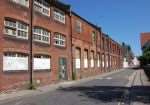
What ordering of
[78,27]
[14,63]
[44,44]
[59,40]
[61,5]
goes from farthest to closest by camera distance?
[78,27]
[61,5]
[59,40]
[44,44]
[14,63]

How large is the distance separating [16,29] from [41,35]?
16.2 ft

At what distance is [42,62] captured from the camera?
90.2 feet

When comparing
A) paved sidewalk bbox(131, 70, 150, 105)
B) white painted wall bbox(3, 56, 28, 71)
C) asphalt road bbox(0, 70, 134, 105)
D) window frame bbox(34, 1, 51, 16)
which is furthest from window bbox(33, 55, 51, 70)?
paved sidewalk bbox(131, 70, 150, 105)

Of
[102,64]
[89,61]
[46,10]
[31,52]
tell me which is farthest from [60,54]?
[102,64]

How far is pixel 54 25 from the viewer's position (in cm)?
3102

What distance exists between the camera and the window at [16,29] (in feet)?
72.4

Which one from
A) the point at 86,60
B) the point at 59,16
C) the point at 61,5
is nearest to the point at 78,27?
the point at 86,60

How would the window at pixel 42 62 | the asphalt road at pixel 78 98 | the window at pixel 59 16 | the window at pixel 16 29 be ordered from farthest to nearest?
the window at pixel 59 16 < the window at pixel 42 62 < the window at pixel 16 29 < the asphalt road at pixel 78 98

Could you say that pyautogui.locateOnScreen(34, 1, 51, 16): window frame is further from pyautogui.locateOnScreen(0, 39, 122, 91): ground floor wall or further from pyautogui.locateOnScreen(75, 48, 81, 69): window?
pyautogui.locateOnScreen(75, 48, 81, 69): window

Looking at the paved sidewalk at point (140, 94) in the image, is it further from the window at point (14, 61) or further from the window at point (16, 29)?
the window at point (16, 29)

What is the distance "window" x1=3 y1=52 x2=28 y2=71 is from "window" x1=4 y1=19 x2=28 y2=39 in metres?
1.40

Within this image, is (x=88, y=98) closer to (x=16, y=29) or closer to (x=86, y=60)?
(x=16, y=29)

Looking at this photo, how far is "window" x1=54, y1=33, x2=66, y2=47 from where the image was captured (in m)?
31.6

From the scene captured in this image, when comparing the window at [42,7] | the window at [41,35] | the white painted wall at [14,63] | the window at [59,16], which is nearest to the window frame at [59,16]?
the window at [59,16]
